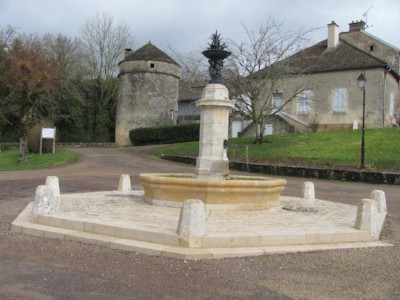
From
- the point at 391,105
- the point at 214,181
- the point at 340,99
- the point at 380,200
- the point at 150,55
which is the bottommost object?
the point at 380,200

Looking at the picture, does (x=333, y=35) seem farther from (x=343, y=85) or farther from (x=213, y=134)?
(x=213, y=134)

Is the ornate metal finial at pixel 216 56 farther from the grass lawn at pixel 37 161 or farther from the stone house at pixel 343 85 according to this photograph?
the stone house at pixel 343 85

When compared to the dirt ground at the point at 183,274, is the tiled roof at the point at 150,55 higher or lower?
higher

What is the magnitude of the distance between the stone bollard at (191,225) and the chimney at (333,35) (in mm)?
33550

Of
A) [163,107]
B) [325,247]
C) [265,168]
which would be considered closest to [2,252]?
[325,247]

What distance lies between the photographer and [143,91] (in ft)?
154

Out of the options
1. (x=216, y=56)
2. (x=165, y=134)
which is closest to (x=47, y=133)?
(x=165, y=134)

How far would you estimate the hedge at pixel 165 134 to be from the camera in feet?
135

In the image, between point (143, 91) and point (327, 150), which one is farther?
point (143, 91)

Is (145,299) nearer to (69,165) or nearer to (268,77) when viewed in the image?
(69,165)

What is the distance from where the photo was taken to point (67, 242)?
7.46 m

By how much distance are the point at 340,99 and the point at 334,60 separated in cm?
324

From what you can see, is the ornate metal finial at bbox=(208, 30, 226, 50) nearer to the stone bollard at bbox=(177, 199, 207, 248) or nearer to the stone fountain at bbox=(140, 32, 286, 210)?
the stone fountain at bbox=(140, 32, 286, 210)

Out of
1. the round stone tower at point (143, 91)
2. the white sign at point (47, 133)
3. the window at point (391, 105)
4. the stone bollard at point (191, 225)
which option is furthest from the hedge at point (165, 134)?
the stone bollard at point (191, 225)
